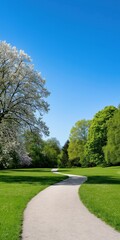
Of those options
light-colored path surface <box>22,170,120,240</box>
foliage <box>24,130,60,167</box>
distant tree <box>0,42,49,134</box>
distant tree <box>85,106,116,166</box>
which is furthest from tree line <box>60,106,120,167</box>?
light-colored path surface <box>22,170,120,240</box>

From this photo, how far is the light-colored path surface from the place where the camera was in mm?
9312

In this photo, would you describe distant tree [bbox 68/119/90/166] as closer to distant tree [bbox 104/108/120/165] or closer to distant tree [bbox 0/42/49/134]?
distant tree [bbox 104/108/120/165]

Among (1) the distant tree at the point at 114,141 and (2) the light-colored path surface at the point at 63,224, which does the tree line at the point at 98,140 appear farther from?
(2) the light-colored path surface at the point at 63,224

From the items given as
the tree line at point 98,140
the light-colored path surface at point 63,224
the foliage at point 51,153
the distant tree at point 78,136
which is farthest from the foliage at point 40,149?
the light-colored path surface at point 63,224

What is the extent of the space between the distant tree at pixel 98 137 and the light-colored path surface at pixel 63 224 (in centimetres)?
6136

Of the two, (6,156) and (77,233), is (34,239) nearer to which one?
(77,233)

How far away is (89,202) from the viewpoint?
1619 centimetres

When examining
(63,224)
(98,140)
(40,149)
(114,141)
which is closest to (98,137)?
(98,140)

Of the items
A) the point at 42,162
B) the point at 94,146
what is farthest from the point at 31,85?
the point at 42,162

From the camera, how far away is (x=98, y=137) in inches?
3017

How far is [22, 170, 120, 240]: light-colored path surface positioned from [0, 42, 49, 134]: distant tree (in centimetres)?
1841

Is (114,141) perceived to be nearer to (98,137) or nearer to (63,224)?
(98,137)

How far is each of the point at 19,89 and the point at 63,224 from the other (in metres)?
23.6

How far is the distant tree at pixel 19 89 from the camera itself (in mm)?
32562
